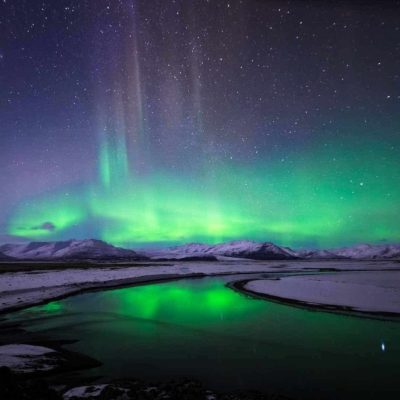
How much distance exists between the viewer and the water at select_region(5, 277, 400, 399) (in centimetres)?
936

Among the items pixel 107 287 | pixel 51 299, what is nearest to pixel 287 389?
pixel 51 299

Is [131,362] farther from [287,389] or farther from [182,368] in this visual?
[287,389]

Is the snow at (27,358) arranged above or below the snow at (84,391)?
above

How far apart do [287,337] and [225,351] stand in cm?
351

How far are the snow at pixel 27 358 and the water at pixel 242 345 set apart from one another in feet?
5.03

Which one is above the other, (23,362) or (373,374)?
(23,362)

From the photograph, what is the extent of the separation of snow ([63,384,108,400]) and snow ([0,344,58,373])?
7.20ft

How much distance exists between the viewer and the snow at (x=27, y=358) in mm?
9617

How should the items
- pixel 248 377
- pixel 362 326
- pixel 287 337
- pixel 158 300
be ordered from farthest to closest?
1. pixel 158 300
2. pixel 362 326
3. pixel 287 337
4. pixel 248 377

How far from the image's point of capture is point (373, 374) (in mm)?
9711

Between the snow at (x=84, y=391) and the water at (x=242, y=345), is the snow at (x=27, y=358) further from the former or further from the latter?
the snow at (x=84, y=391)

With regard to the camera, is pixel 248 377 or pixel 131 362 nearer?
pixel 248 377

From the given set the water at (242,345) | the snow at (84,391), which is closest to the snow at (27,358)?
the water at (242,345)

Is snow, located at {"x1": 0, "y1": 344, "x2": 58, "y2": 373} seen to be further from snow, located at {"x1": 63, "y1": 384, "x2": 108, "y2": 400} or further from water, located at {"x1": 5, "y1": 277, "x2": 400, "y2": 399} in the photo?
snow, located at {"x1": 63, "y1": 384, "x2": 108, "y2": 400}
